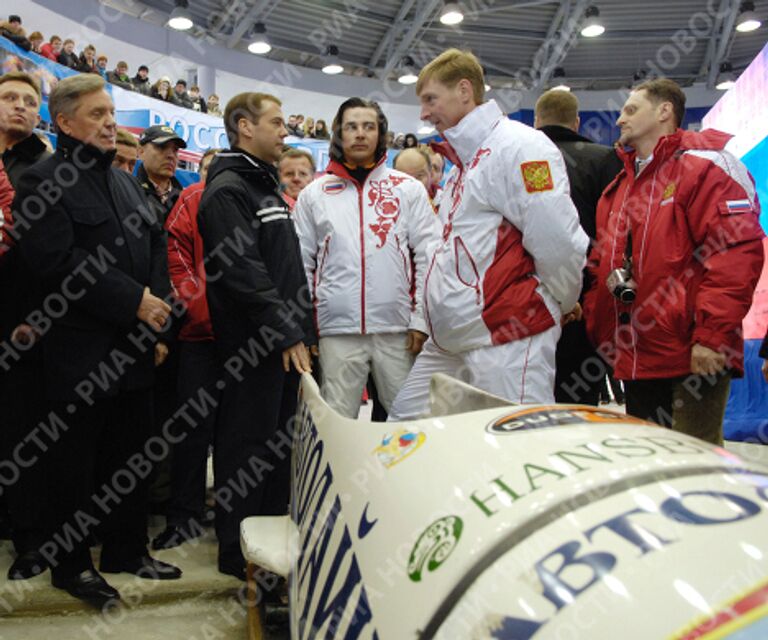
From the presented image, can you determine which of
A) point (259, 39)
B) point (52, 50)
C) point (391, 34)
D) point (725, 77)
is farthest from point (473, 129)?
point (725, 77)

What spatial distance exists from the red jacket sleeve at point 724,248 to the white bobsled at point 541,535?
1.08m

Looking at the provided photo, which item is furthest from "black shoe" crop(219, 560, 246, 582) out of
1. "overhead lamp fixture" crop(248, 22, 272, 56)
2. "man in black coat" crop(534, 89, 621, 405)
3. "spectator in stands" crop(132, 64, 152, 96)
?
"overhead lamp fixture" crop(248, 22, 272, 56)

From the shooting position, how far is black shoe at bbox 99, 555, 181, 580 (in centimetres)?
231

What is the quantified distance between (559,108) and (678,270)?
3.18 ft

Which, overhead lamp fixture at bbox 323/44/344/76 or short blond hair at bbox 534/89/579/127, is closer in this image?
short blond hair at bbox 534/89/579/127

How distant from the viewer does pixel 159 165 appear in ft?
10.7

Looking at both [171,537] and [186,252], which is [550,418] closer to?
[171,537]

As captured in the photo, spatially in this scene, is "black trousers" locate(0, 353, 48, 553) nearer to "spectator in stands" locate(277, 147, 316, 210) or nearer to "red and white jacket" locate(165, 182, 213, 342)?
"red and white jacket" locate(165, 182, 213, 342)

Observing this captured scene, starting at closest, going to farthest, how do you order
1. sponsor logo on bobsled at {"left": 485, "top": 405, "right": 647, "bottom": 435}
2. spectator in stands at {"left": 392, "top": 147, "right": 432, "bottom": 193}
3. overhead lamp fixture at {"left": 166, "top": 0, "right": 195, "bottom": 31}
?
1. sponsor logo on bobsled at {"left": 485, "top": 405, "right": 647, "bottom": 435}
2. spectator in stands at {"left": 392, "top": 147, "right": 432, "bottom": 193}
3. overhead lamp fixture at {"left": 166, "top": 0, "right": 195, "bottom": 31}

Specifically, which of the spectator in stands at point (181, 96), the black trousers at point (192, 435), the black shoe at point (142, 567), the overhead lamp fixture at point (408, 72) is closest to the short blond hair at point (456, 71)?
the black trousers at point (192, 435)

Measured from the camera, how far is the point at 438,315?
2162 mm

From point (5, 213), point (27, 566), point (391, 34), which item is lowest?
point (27, 566)

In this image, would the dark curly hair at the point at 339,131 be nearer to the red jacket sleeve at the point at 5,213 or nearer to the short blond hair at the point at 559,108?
the short blond hair at the point at 559,108

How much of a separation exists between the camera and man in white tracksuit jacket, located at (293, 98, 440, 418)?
73 centimetres
